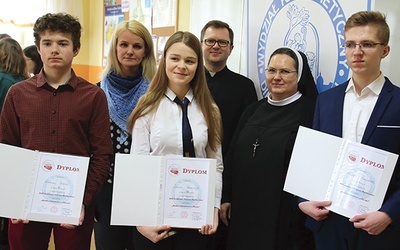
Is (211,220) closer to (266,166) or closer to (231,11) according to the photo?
(266,166)

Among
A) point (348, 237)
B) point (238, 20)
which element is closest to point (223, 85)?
point (238, 20)

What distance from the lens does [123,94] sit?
2156 mm

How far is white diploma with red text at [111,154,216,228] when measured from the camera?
1.62m

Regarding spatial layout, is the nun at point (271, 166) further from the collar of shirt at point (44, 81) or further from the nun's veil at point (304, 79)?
the collar of shirt at point (44, 81)

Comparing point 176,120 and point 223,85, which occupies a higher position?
point 223,85

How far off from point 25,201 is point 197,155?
747 mm

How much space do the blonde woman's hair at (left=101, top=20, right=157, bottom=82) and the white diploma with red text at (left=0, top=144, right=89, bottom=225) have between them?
74 centimetres

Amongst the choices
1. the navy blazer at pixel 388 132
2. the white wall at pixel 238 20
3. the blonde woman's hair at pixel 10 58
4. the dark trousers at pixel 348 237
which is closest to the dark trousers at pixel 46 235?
the dark trousers at pixel 348 237

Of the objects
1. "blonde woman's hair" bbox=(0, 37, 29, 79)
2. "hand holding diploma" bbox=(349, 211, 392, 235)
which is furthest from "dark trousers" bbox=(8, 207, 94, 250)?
"blonde woman's hair" bbox=(0, 37, 29, 79)

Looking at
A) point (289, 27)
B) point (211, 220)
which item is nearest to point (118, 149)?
point (211, 220)

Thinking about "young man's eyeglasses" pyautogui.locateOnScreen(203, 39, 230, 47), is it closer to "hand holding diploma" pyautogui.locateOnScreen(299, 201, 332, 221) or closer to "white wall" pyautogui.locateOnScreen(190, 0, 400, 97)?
"white wall" pyautogui.locateOnScreen(190, 0, 400, 97)

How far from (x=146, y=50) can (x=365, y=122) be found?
48.6 inches

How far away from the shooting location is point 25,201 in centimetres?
160

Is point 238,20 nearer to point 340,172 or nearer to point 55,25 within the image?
point 55,25
